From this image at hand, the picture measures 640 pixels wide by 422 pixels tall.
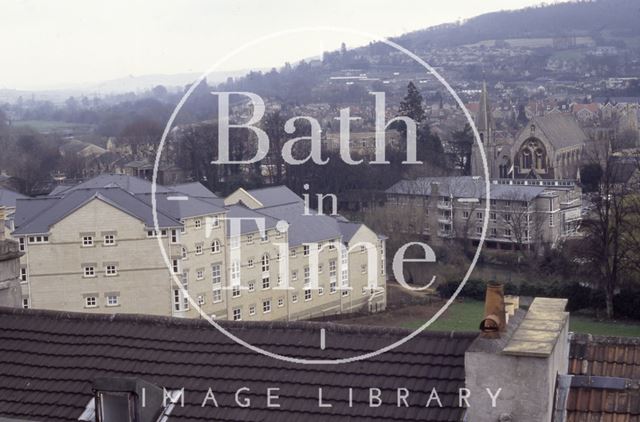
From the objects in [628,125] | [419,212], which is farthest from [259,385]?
[628,125]

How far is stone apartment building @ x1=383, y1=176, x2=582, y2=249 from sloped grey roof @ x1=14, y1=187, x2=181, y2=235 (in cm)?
1326

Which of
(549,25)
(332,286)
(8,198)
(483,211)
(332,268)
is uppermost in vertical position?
Answer: (549,25)

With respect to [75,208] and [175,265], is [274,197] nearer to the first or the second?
[175,265]

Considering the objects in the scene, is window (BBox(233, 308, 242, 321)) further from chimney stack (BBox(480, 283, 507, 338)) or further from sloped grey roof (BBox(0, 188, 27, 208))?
chimney stack (BBox(480, 283, 507, 338))

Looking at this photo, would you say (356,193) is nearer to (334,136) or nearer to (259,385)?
(334,136)

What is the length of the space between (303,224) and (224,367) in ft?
63.8

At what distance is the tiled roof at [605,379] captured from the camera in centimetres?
490

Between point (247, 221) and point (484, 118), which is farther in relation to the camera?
point (484, 118)

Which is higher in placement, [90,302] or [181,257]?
[181,257]

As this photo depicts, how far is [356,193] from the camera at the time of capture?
124 feet

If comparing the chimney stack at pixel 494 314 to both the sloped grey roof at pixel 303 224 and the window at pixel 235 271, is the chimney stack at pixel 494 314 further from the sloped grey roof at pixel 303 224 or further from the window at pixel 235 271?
the sloped grey roof at pixel 303 224

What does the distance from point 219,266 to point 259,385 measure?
57.7ft

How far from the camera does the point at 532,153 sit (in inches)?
1892

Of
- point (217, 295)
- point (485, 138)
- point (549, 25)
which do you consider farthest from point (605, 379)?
point (549, 25)
